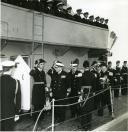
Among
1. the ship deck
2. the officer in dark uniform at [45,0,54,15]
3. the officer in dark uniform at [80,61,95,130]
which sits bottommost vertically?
the ship deck

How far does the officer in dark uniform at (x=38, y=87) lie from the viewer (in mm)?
6289

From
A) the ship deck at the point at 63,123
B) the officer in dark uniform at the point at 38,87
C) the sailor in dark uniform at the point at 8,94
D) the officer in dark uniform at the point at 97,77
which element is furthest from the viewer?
the officer in dark uniform at the point at 97,77

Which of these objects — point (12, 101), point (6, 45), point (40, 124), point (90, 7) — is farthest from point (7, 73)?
point (90, 7)

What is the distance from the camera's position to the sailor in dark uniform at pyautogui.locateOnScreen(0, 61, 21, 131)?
4145 millimetres

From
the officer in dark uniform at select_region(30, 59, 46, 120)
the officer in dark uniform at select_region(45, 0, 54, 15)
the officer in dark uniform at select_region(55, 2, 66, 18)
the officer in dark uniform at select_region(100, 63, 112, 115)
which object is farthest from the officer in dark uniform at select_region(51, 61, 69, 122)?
the officer in dark uniform at select_region(55, 2, 66, 18)

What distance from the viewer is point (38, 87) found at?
21.0ft

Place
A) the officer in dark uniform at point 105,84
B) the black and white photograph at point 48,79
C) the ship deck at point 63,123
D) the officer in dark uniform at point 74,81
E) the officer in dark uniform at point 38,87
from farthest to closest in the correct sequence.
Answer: the officer in dark uniform at point 105,84, the officer in dark uniform at point 74,81, the officer in dark uniform at point 38,87, the ship deck at point 63,123, the black and white photograph at point 48,79

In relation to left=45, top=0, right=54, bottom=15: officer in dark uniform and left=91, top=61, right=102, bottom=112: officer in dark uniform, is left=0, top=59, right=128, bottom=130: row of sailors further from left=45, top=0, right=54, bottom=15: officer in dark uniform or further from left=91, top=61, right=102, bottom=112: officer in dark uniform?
left=45, top=0, right=54, bottom=15: officer in dark uniform

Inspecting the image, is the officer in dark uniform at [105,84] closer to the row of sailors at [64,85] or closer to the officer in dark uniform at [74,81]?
the row of sailors at [64,85]

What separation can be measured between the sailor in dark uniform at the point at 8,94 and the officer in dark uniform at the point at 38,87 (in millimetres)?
1941

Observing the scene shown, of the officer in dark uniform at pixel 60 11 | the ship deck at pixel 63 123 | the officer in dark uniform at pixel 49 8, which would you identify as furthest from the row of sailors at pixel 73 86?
the officer in dark uniform at pixel 60 11

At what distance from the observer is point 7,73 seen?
13.6ft

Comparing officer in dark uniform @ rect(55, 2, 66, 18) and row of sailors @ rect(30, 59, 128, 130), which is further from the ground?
officer in dark uniform @ rect(55, 2, 66, 18)

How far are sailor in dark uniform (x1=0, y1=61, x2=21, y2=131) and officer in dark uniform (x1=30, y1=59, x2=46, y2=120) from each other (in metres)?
1.94
